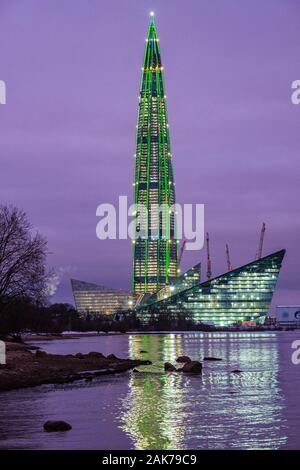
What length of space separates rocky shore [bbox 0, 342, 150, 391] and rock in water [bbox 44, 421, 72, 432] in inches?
408

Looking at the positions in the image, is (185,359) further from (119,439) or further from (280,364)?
(119,439)

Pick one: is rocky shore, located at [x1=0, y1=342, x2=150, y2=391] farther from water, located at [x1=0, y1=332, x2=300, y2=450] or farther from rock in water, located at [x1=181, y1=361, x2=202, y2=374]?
rock in water, located at [x1=181, y1=361, x2=202, y2=374]

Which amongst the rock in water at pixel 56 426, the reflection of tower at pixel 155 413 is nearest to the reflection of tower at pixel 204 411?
the reflection of tower at pixel 155 413

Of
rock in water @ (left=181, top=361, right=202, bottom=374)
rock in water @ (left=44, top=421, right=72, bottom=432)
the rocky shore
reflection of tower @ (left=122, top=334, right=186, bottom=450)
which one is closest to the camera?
reflection of tower @ (left=122, top=334, right=186, bottom=450)

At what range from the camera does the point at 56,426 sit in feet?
76.9

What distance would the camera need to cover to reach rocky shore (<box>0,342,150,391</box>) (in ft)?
120

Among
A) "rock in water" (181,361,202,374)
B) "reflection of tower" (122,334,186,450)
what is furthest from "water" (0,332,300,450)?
"rock in water" (181,361,202,374)

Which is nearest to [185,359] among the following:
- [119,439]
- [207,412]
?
[207,412]

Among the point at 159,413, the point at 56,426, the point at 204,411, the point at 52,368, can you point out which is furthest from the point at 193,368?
the point at 56,426

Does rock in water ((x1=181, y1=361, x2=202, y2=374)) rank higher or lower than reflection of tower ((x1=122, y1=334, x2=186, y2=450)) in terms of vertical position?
higher

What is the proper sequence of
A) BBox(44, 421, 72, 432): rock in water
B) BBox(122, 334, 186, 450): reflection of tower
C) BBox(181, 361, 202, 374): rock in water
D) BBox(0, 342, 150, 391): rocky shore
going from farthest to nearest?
1. BBox(181, 361, 202, 374): rock in water
2. BBox(0, 342, 150, 391): rocky shore
3. BBox(44, 421, 72, 432): rock in water
4. BBox(122, 334, 186, 450): reflection of tower

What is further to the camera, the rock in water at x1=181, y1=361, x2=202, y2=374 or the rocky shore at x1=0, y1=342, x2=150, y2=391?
the rock in water at x1=181, y1=361, x2=202, y2=374

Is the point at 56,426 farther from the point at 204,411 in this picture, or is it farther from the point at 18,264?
the point at 18,264
